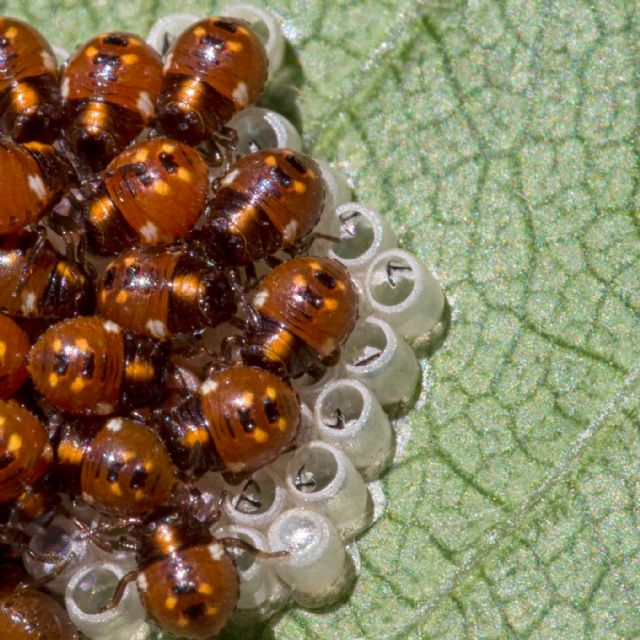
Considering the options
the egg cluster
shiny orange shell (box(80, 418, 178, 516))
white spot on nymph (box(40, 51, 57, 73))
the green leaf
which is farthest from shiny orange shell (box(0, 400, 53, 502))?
white spot on nymph (box(40, 51, 57, 73))

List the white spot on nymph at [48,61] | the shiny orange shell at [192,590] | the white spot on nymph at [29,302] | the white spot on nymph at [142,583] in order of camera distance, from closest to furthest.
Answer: the shiny orange shell at [192,590]
the white spot on nymph at [142,583]
the white spot on nymph at [29,302]
the white spot on nymph at [48,61]

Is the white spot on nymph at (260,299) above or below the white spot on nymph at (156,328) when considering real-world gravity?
above

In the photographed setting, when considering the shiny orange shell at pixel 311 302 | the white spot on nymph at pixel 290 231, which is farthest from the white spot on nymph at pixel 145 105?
the shiny orange shell at pixel 311 302

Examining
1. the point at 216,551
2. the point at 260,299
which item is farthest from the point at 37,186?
the point at 216,551

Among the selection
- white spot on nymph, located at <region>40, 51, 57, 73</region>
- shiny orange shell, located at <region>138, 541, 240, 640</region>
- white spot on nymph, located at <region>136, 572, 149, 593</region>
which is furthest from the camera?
white spot on nymph, located at <region>40, 51, 57, 73</region>

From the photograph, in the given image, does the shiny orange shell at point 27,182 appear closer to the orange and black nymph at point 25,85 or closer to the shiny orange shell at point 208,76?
the orange and black nymph at point 25,85

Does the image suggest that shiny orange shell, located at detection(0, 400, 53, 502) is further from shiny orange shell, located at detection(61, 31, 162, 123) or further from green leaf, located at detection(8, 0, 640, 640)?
shiny orange shell, located at detection(61, 31, 162, 123)
